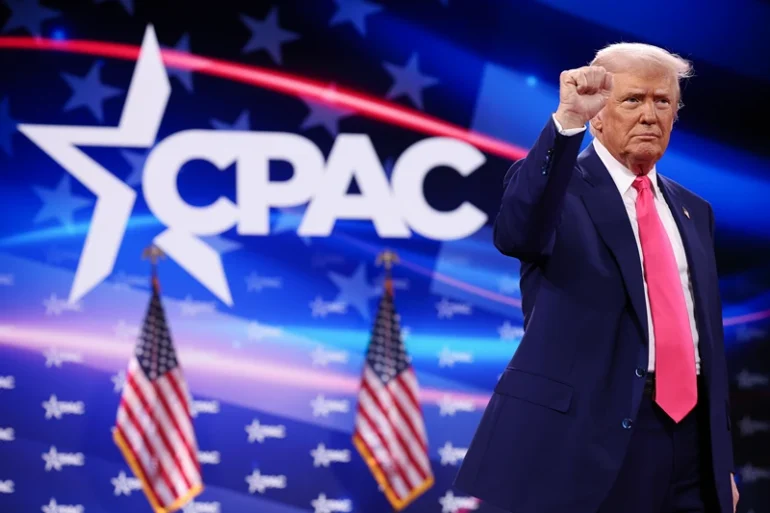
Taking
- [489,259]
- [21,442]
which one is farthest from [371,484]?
[21,442]

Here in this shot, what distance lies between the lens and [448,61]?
191 inches

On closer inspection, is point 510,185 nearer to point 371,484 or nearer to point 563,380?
point 563,380

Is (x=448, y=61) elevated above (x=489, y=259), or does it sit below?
above

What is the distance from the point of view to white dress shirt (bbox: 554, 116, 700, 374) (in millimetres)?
1978

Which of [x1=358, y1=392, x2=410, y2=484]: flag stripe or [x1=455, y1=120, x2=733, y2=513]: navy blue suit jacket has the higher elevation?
[x1=358, y1=392, x2=410, y2=484]: flag stripe

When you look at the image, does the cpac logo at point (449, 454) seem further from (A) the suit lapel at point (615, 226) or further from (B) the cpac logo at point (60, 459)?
(A) the suit lapel at point (615, 226)

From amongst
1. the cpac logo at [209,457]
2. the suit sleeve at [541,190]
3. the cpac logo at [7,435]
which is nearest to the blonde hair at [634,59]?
the suit sleeve at [541,190]

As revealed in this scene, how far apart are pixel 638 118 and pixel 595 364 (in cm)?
57

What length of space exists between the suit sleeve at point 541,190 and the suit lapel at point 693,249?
40 cm

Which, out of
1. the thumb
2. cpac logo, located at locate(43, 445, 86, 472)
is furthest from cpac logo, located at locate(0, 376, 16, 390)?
the thumb

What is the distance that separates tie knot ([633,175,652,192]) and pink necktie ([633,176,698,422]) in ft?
0.28

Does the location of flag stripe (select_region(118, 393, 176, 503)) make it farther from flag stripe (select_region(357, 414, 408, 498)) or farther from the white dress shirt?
the white dress shirt

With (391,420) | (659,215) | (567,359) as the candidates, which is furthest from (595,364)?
(391,420)

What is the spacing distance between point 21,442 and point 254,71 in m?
2.10
